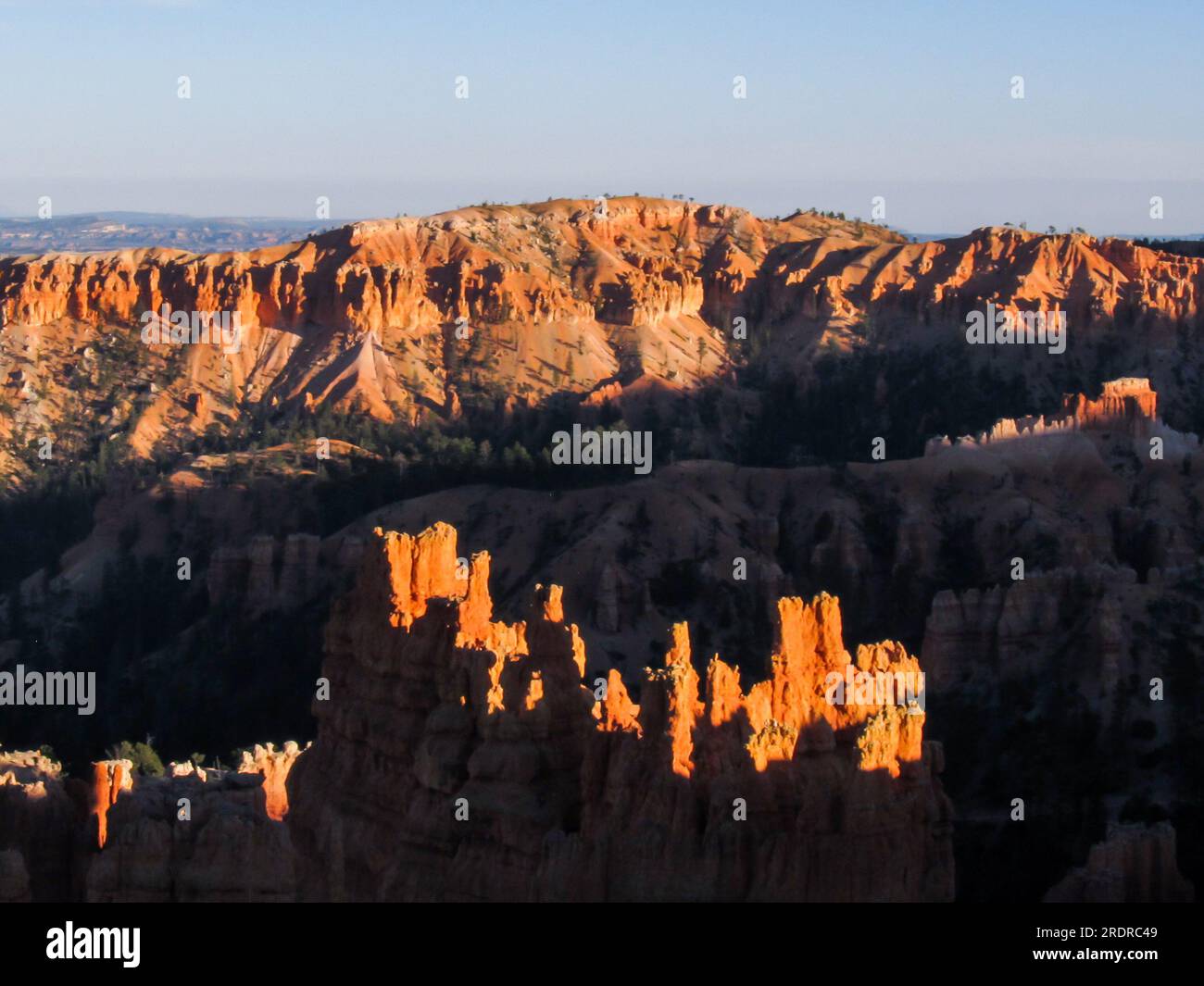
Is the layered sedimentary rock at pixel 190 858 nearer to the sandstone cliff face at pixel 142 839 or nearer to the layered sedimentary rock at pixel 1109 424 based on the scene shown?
the sandstone cliff face at pixel 142 839

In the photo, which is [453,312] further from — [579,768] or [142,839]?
[142,839]

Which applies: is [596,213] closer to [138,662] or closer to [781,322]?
[781,322]

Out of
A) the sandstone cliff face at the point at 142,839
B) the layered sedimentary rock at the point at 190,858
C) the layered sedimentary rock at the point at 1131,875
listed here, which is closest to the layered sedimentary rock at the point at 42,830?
the sandstone cliff face at the point at 142,839

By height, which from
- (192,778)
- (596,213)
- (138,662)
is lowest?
(138,662)

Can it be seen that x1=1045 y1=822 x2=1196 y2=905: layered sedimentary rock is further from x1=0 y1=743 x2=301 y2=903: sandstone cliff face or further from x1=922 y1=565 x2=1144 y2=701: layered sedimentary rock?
x1=922 y1=565 x2=1144 y2=701: layered sedimentary rock

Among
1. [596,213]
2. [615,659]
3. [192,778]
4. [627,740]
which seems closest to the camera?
[627,740]

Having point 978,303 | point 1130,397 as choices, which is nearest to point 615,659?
point 1130,397
